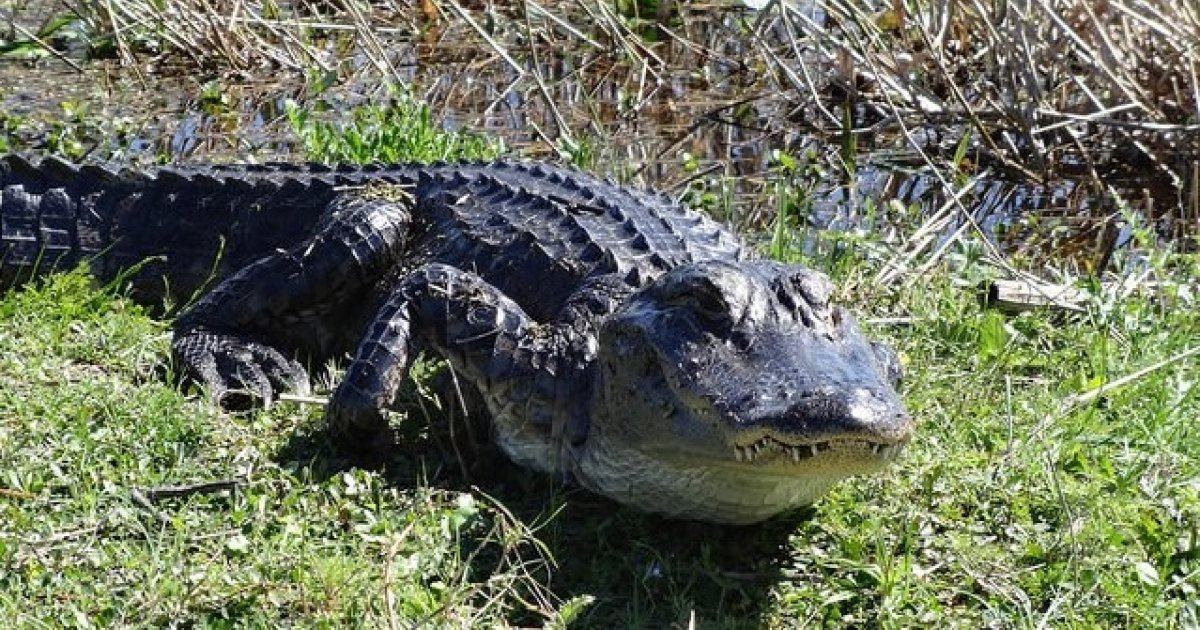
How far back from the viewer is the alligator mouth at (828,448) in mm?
3271

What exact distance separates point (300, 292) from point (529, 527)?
150 cm

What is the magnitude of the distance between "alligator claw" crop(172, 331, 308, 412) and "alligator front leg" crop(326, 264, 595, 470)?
43cm

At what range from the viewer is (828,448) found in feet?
10.8

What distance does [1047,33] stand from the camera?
714 cm

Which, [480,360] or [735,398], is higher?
[735,398]

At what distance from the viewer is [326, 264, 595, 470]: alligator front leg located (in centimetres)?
421

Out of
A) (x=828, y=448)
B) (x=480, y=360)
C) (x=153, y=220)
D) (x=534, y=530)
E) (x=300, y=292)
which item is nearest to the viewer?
(x=828, y=448)

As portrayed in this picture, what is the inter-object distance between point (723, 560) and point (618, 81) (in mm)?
5182

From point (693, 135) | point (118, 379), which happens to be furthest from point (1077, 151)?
point (118, 379)

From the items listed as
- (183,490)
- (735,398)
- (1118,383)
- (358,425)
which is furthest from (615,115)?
(735,398)

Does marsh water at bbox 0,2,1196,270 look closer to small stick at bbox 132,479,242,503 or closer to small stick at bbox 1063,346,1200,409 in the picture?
small stick at bbox 1063,346,1200,409

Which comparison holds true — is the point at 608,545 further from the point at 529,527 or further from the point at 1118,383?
the point at 1118,383

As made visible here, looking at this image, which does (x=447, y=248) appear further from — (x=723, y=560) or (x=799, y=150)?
(x=799, y=150)

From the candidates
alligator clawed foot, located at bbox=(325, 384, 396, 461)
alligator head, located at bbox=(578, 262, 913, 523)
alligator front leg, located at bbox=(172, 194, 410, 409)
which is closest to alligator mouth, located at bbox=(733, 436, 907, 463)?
alligator head, located at bbox=(578, 262, 913, 523)
